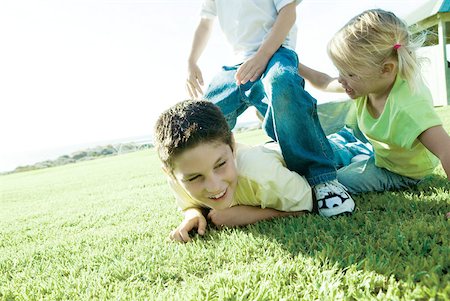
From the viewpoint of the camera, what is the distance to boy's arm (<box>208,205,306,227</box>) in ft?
7.23

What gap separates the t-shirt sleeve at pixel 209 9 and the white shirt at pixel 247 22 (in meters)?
0.06

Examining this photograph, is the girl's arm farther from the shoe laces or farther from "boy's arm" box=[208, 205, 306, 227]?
"boy's arm" box=[208, 205, 306, 227]

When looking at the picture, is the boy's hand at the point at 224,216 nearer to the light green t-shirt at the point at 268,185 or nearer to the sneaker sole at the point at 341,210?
the light green t-shirt at the point at 268,185

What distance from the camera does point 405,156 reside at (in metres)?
2.48

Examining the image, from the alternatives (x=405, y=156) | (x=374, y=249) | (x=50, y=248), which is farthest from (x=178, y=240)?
(x=405, y=156)

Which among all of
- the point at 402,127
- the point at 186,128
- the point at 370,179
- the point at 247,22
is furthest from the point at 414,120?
the point at 247,22

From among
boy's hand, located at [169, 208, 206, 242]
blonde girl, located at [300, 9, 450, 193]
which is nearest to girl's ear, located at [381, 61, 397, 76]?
blonde girl, located at [300, 9, 450, 193]

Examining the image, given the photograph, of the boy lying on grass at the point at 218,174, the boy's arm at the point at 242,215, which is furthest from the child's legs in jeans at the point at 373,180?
the boy's arm at the point at 242,215

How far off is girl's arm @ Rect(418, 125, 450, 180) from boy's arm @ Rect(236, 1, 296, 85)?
41.8 inches

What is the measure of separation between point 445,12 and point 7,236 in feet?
36.1

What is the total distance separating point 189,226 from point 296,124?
2.80 ft

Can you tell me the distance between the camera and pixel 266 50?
8.59ft

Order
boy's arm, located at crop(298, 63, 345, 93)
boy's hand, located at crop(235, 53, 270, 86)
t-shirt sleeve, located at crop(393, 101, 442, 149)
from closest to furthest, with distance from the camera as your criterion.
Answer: t-shirt sleeve, located at crop(393, 101, 442, 149)
boy's hand, located at crop(235, 53, 270, 86)
boy's arm, located at crop(298, 63, 345, 93)

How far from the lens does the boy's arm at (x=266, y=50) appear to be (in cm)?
260
